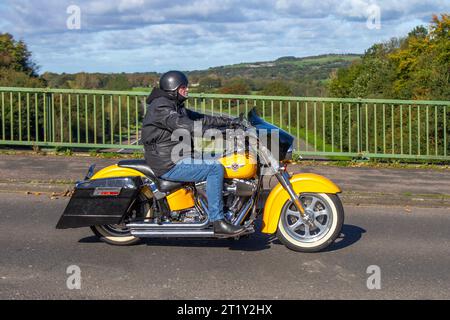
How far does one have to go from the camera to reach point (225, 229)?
6906mm

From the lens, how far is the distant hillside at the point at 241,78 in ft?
48.3

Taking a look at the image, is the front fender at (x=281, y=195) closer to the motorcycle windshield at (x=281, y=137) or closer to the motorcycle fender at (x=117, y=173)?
the motorcycle windshield at (x=281, y=137)

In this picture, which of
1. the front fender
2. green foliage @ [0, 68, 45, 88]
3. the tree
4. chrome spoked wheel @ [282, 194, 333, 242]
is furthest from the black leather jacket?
the tree

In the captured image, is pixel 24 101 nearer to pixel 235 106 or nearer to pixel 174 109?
pixel 235 106

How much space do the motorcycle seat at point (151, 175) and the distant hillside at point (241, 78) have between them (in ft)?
3.06

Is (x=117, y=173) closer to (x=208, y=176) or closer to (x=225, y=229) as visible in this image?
(x=208, y=176)

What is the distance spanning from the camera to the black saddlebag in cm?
712

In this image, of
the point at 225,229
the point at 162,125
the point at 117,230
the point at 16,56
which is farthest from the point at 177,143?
the point at 16,56

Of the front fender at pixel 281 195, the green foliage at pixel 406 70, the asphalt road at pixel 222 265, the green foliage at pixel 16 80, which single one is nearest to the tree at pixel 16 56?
the green foliage at pixel 16 80

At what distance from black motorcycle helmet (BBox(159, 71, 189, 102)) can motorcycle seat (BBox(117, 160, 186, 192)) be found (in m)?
0.78

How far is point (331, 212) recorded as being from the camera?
23.5 ft

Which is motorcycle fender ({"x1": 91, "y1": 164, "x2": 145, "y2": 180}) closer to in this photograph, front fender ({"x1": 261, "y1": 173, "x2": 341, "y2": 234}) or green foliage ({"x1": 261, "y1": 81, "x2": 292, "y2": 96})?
front fender ({"x1": 261, "y1": 173, "x2": 341, "y2": 234})

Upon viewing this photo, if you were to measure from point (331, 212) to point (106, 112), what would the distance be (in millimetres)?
8639
